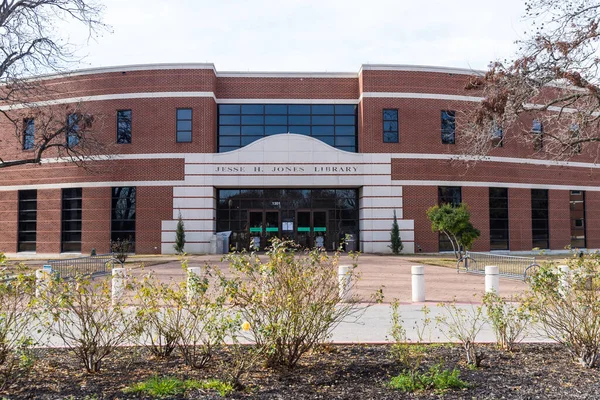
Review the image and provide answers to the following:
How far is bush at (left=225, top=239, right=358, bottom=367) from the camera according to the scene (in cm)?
570

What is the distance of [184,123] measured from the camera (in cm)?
2948

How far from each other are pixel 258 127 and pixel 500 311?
2527 centimetres

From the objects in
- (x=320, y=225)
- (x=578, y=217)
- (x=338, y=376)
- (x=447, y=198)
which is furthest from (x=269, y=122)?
(x=338, y=376)

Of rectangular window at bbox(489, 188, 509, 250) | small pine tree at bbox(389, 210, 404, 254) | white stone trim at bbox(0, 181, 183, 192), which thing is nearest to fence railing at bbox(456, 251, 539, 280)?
small pine tree at bbox(389, 210, 404, 254)

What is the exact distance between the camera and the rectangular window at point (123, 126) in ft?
97.7

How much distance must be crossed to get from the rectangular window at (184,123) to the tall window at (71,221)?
7302 millimetres

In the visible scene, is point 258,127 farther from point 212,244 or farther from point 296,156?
point 212,244

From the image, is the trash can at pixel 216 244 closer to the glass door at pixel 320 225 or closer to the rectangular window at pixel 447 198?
the glass door at pixel 320 225

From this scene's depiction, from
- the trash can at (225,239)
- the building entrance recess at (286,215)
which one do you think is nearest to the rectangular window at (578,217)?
the building entrance recess at (286,215)

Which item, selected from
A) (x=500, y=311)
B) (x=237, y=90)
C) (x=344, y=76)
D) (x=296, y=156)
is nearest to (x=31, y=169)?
(x=237, y=90)

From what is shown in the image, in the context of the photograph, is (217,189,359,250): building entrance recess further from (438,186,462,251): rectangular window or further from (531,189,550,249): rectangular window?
(531,189,550,249): rectangular window

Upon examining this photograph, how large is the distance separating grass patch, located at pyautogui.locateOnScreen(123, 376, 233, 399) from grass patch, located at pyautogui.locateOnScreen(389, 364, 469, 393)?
1.84m

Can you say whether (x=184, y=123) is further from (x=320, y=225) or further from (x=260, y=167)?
(x=320, y=225)

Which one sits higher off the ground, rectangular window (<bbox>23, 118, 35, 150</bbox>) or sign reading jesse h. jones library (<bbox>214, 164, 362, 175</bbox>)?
rectangular window (<bbox>23, 118, 35, 150</bbox>)
